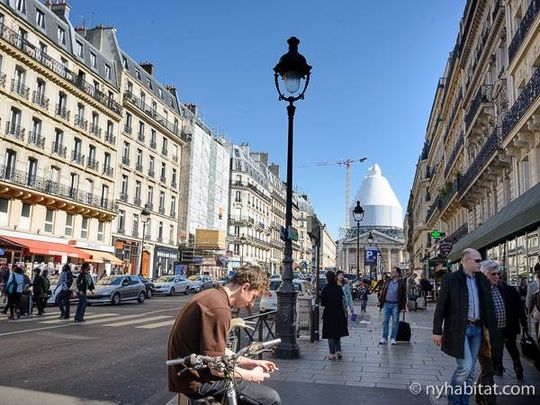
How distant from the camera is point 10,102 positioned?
2991 cm

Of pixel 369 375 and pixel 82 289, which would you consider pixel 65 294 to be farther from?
pixel 369 375

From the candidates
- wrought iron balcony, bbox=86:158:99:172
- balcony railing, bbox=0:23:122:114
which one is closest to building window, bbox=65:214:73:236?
wrought iron balcony, bbox=86:158:99:172

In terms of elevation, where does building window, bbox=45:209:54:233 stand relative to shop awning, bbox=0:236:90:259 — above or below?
above

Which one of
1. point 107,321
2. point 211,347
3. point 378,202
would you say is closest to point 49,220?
point 107,321

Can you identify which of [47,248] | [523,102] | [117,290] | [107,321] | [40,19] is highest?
[40,19]

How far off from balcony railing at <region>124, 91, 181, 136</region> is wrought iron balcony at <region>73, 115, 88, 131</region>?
21.2ft

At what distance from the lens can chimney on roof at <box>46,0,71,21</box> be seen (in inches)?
1487

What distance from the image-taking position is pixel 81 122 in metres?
37.4

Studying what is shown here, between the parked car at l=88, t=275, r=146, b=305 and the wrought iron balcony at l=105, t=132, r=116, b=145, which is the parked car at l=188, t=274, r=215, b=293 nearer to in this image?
the parked car at l=88, t=275, r=146, b=305

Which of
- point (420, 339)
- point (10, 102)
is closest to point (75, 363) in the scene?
point (420, 339)

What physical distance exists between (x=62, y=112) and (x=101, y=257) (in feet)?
35.5

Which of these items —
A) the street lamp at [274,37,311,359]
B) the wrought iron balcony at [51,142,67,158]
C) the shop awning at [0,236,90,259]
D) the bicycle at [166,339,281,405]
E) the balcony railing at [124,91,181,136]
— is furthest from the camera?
the balcony railing at [124,91,181,136]

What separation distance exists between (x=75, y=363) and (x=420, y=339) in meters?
7.98

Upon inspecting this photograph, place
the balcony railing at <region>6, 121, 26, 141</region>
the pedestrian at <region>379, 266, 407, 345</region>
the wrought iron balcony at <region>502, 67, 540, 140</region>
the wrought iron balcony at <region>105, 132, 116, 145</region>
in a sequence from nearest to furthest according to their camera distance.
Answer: the pedestrian at <region>379, 266, 407, 345</region>
the wrought iron balcony at <region>502, 67, 540, 140</region>
the balcony railing at <region>6, 121, 26, 141</region>
the wrought iron balcony at <region>105, 132, 116, 145</region>
